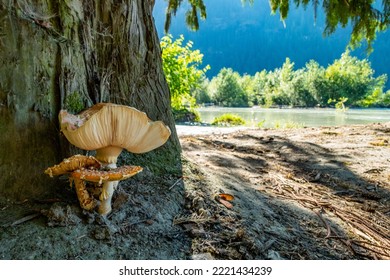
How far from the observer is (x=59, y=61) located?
1466 millimetres

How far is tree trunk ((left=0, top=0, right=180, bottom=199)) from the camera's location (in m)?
1.34

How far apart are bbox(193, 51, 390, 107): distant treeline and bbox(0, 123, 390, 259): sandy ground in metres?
43.7

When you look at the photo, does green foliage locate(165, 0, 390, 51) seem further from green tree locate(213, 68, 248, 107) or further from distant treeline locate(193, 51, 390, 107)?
green tree locate(213, 68, 248, 107)

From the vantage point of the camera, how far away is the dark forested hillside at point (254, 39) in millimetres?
147000

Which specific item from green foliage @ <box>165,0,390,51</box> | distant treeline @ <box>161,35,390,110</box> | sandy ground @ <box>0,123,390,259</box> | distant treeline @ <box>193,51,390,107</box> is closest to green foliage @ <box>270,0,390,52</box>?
green foliage @ <box>165,0,390,51</box>

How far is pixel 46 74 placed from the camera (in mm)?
1422

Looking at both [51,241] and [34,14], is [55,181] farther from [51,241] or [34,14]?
[34,14]

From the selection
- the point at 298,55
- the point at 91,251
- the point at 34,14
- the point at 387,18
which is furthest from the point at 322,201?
the point at 298,55

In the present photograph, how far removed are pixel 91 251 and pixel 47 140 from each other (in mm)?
538

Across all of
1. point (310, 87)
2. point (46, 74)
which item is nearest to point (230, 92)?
point (310, 87)

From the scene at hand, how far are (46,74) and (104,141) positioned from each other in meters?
0.46

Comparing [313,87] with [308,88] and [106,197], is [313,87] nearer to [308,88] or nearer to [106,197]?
[308,88]

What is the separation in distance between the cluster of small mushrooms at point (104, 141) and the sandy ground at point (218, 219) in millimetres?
133

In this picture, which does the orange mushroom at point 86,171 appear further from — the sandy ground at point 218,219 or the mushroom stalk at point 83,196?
the sandy ground at point 218,219
